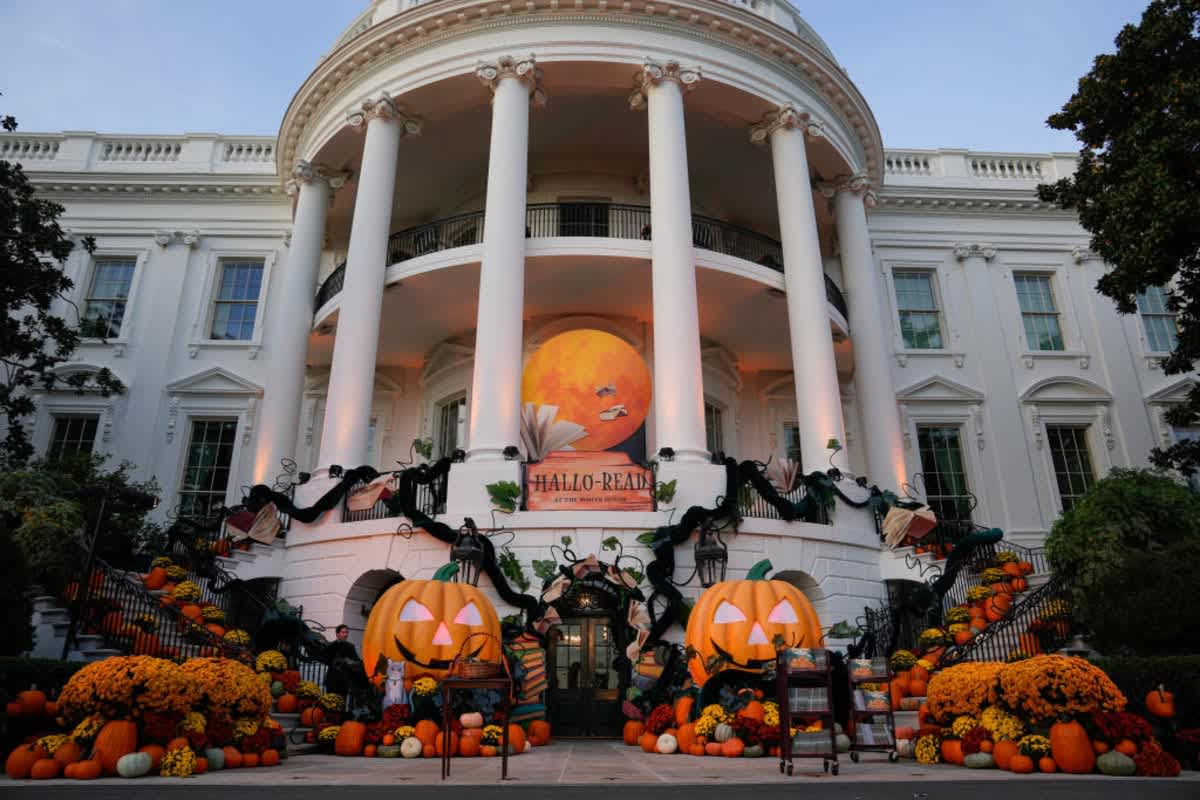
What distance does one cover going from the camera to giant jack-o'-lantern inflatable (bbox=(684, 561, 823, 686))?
9.05 meters

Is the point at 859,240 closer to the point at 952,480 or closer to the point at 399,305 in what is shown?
the point at 952,480

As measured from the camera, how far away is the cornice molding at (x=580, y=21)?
15.4 m

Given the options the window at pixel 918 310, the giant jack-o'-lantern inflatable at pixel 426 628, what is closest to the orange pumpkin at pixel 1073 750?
the giant jack-o'-lantern inflatable at pixel 426 628

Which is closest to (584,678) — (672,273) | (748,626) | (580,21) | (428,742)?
(748,626)

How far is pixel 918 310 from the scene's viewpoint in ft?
68.8

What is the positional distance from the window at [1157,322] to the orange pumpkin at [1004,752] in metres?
18.1

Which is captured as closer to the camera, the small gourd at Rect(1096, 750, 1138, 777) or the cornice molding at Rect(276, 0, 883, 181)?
the small gourd at Rect(1096, 750, 1138, 777)

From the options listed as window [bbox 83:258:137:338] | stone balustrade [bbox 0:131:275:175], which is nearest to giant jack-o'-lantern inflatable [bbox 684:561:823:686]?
window [bbox 83:258:137:338]

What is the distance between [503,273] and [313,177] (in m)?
6.98

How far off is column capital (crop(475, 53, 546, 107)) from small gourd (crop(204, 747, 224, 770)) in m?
12.5

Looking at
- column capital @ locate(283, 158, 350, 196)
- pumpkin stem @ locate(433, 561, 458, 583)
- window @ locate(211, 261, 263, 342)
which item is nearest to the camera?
A: pumpkin stem @ locate(433, 561, 458, 583)

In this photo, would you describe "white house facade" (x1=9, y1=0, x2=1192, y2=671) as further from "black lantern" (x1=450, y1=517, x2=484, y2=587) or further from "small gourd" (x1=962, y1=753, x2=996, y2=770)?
"small gourd" (x1=962, y1=753, x2=996, y2=770)

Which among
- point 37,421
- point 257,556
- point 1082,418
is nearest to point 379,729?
point 257,556

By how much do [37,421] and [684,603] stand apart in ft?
54.3
